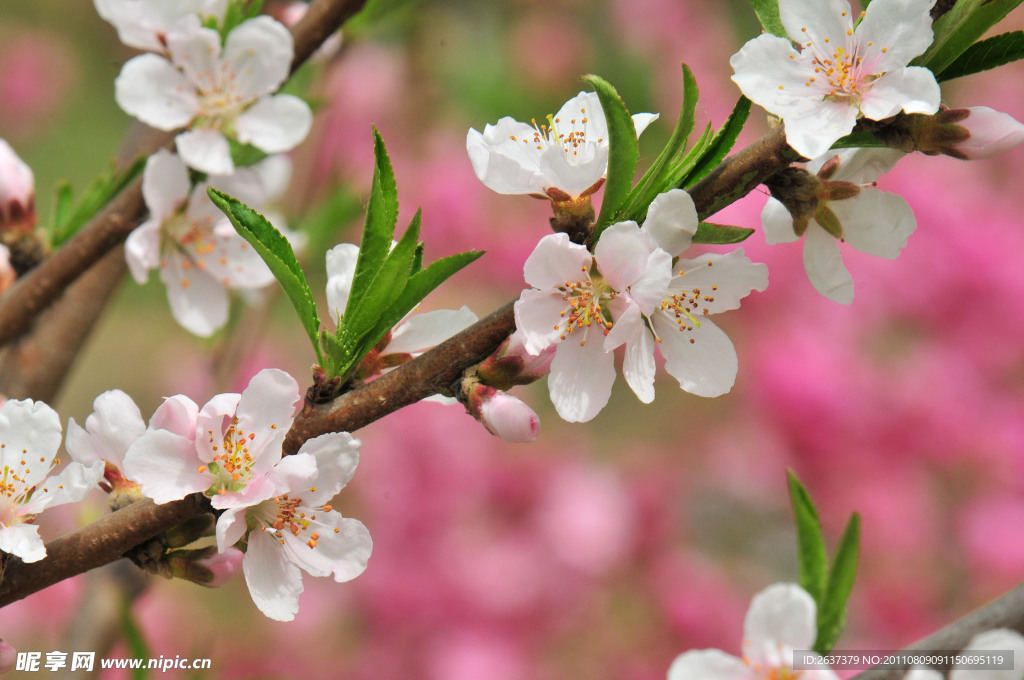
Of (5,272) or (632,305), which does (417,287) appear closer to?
(632,305)

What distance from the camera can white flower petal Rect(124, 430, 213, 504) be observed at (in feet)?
1.84

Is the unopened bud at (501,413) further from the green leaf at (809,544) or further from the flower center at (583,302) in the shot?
the green leaf at (809,544)

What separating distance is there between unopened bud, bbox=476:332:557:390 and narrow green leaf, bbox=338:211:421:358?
0.08 m

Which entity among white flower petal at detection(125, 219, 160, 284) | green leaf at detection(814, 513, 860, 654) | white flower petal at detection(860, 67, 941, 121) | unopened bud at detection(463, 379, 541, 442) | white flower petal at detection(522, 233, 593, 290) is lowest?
green leaf at detection(814, 513, 860, 654)

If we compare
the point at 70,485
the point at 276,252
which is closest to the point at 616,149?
the point at 276,252

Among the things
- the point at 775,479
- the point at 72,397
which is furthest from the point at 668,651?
the point at 72,397

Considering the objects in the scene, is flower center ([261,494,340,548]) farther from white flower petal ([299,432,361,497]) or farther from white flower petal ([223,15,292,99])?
white flower petal ([223,15,292,99])

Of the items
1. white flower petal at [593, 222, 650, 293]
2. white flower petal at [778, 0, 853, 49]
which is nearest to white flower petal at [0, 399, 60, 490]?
white flower petal at [593, 222, 650, 293]

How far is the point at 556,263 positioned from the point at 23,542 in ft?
1.46

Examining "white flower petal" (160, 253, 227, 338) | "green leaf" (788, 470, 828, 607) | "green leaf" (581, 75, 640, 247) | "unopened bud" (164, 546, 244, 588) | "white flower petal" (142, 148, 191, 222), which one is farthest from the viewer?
"white flower petal" (160, 253, 227, 338)

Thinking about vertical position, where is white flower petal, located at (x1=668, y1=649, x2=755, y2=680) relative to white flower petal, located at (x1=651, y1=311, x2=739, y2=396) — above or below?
below

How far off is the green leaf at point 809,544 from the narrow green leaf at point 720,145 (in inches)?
12.0

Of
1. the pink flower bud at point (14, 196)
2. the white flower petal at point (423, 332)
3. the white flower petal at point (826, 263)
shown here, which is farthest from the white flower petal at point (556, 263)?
the pink flower bud at point (14, 196)

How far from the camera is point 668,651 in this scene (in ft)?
7.06
